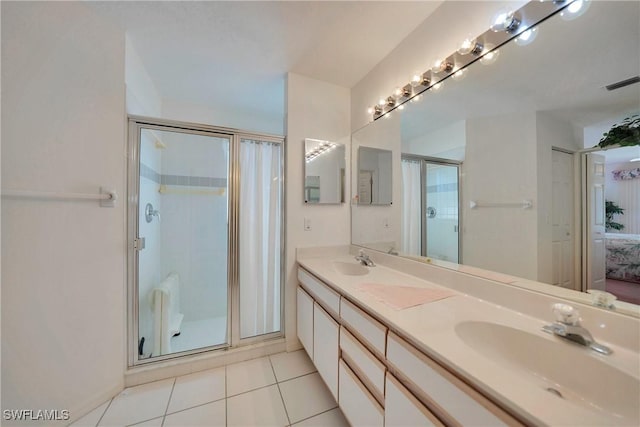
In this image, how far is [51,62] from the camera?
47.6 inches

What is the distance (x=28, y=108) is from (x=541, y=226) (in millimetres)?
2551

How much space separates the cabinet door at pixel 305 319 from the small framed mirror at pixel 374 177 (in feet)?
3.22

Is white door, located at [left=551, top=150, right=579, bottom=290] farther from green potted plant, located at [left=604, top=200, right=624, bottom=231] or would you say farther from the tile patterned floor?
the tile patterned floor

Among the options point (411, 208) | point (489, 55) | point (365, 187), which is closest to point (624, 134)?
point (489, 55)

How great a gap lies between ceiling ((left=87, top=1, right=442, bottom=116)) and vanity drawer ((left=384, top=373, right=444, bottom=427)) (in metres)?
1.95

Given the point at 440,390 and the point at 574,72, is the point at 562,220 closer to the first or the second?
the point at 574,72

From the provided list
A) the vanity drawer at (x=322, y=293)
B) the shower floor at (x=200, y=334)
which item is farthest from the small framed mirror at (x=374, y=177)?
the shower floor at (x=200, y=334)

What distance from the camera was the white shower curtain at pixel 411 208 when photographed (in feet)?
5.18

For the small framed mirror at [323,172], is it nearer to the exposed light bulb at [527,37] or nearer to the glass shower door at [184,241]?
the glass shower door at [184,241]

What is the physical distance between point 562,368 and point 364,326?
646mm

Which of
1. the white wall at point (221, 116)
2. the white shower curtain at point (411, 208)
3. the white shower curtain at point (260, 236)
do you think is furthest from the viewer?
the white wall at point (221, 116)

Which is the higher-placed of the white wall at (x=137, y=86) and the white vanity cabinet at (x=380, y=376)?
the white wall at (x=137, y=86)

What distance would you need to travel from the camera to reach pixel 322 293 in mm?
1458

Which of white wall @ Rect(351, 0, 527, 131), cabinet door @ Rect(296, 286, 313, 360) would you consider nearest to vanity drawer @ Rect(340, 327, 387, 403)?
cabinet door @ Rect(296, 286, 313, 360)
